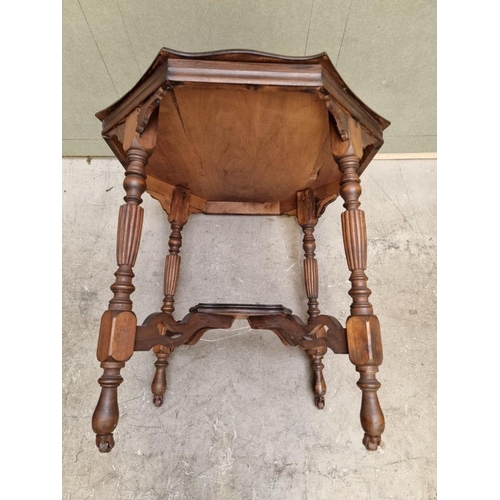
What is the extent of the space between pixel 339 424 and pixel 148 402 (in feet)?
2.13

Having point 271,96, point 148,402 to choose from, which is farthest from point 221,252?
point 271,96

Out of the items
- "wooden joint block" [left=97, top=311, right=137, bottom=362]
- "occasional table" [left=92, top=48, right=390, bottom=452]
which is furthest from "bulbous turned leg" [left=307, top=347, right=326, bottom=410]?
"wooden joint block" [left=97, top=311, right=137, bottom=362]

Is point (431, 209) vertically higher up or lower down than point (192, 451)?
higher up

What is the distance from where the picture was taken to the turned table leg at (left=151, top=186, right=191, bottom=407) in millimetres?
1115

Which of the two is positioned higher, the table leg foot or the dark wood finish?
the dark wood finish

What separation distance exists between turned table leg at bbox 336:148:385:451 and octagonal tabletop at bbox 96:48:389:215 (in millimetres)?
120

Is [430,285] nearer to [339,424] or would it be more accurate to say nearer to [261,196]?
[339,424]

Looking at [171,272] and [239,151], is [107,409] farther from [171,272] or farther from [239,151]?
[239,151]

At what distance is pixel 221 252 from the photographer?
133 centimetres

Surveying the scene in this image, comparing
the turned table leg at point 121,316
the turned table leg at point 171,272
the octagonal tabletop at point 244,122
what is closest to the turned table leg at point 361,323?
the octagonal tabletop at point 244,122

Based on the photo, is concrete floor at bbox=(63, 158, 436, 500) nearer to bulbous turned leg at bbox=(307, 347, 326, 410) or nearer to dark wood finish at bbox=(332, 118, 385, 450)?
bulbous turned leg at bbox=(307, 347, 326, 410)

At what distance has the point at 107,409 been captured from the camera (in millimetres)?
642

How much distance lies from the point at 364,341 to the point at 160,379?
74cm

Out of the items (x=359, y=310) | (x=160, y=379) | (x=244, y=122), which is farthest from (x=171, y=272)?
(x=359, y=310)
